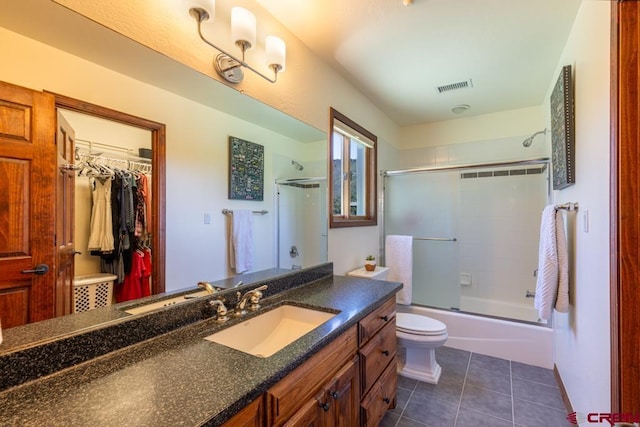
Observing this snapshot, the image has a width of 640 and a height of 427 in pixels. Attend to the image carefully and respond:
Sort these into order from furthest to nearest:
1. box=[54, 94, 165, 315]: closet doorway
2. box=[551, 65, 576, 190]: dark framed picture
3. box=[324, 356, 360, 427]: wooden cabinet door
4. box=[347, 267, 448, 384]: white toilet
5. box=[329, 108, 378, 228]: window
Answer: box=[329, 108, 378, 228]: window → box=[347, 267, 448, 384]: white toilet → box=[551, 65, 576, 190]: dark framed picture → box=[324, 356, 360, 427]: wooden cabinet door → box=[54, 94, 165, 315]: closet doorway

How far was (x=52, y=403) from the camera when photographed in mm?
651

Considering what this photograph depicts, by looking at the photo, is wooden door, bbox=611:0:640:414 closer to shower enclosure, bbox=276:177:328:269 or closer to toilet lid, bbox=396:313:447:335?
toilet lid, bbox=396:313:447:335

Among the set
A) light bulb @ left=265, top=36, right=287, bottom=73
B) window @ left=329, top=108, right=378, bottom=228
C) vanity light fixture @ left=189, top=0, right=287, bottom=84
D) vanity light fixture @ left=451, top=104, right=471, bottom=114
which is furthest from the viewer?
vanity light fixture @ left=451, top=104, right=471, bottom=114

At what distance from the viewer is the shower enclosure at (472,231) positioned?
305 centimetres

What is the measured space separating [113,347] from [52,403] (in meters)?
0.24

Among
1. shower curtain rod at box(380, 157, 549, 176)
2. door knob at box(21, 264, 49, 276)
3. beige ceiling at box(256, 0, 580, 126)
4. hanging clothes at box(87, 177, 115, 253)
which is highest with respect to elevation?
beige ceiling at box(256, 0, 580, 126)

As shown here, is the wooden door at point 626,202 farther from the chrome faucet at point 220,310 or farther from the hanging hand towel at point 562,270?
the chrome faucet at point 220,310

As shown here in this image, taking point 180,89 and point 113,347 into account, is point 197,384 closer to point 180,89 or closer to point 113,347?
point 113,347

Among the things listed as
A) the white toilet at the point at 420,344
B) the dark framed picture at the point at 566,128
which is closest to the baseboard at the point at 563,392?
the white toilet at the point at 420,344

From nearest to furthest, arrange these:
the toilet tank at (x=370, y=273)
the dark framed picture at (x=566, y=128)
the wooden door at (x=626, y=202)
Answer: the wooden door at (x=626, y=202) → the dark framed picture at (x=566, y=128) → the toilet tank at (x=370, y=273)

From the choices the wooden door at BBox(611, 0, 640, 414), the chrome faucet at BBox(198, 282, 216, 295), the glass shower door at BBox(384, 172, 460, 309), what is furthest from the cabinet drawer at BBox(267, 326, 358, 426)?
the glass shower door at BBox(384, 172, 460, 309)

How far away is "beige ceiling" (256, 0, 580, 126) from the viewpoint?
1.58 meters

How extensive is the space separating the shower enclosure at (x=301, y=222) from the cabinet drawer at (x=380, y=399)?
793 mm

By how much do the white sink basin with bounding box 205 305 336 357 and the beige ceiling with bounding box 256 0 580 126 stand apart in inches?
64.8
